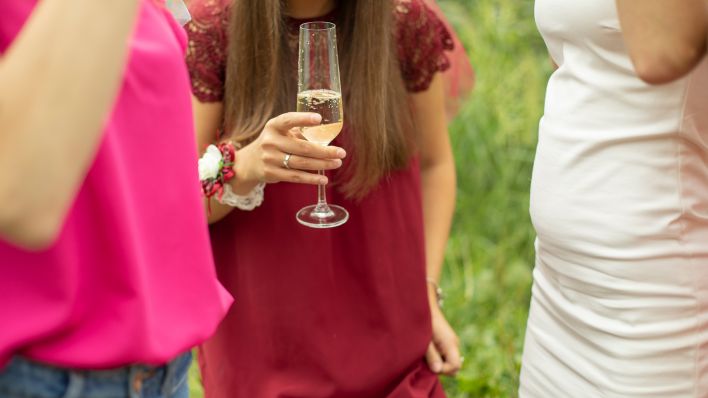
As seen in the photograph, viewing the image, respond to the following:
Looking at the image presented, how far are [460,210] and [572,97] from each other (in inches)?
98.5

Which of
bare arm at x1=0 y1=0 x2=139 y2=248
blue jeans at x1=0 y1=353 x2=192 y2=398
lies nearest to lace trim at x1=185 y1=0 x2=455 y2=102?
blue jeans at x1=0 y1=353 x2=192 y2=398

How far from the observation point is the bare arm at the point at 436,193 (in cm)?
231

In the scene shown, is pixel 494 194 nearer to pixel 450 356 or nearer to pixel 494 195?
pixel 494 195

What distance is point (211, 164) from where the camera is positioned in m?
2.00

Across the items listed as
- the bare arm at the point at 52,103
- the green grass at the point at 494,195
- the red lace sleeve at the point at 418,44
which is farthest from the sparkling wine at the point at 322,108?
the green grass at the point at 494,195

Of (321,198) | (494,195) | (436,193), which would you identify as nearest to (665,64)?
(321,198)

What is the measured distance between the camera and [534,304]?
7.30 feet

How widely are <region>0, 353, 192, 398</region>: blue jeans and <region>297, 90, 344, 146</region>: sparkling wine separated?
70 centimetres

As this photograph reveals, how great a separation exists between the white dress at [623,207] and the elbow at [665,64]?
105 mm

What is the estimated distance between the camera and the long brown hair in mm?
2049

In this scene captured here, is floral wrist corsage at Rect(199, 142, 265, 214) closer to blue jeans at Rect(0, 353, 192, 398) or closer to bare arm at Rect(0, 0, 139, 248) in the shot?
blue jeans at Rect(0, 353, 192, 398)

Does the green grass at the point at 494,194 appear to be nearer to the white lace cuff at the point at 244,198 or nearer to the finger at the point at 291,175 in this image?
the white lace cuff at the point at 244,198

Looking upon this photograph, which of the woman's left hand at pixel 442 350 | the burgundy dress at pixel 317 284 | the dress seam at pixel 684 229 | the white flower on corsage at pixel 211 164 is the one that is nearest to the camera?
the dress seam at pixel 684 229

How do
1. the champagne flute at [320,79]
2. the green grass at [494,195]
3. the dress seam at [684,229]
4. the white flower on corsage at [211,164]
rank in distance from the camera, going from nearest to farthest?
1. the dress seam at [684,229]
2. the champagne flute at [320,79]
3. the white flower on corsage at [211,164]
4. the green grass at [494,195]
